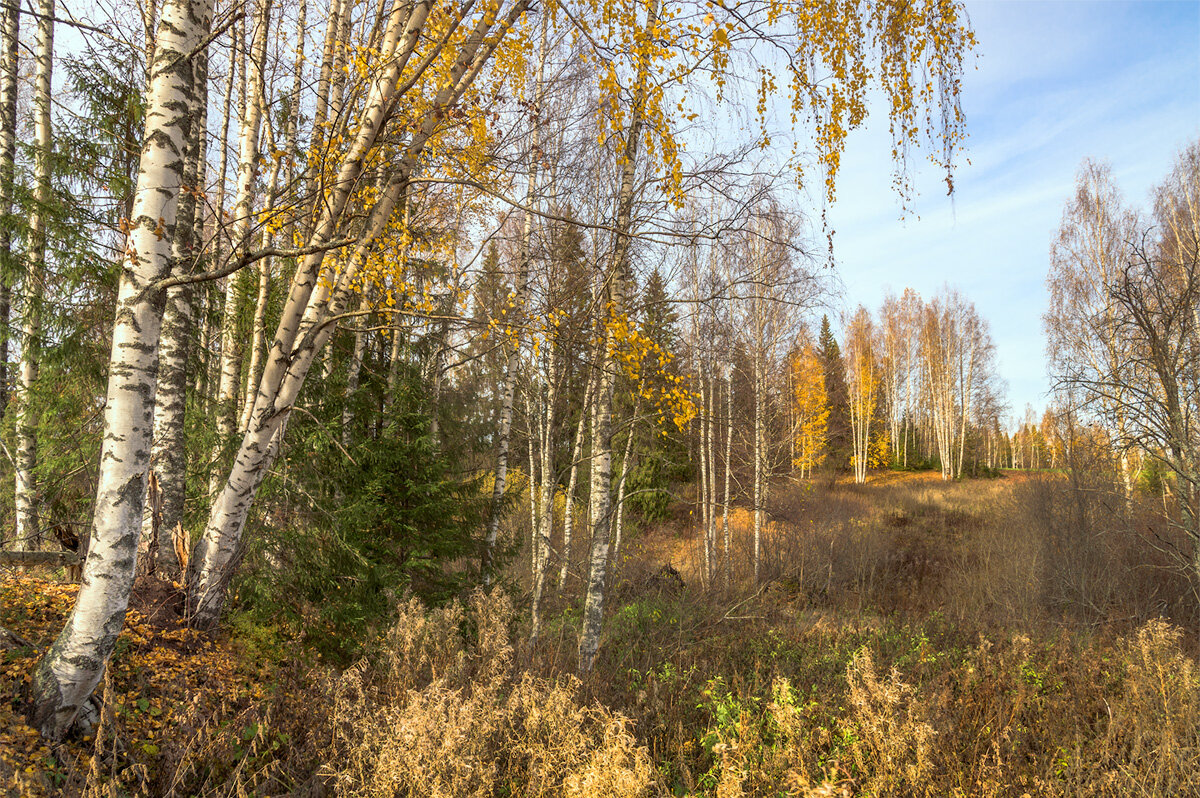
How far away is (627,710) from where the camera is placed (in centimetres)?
431

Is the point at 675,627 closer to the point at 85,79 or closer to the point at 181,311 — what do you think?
the point at 181,311

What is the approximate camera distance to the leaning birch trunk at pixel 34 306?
610cm

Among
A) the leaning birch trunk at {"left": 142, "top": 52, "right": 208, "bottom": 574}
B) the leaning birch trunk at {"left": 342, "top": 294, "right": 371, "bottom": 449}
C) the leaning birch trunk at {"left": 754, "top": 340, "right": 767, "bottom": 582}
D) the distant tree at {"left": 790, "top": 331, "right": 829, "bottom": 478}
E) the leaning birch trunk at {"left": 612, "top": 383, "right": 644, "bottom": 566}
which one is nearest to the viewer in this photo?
the leaning birch trunk at {"left": 142, "top": 52, "right": 208, "bottom": 574}

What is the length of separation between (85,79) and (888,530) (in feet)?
61.6

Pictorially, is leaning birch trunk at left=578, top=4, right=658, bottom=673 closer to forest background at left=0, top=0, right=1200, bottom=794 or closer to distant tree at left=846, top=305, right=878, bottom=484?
forest background at left=0, top=0, right=1200, bottom=794

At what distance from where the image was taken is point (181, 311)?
4.55m

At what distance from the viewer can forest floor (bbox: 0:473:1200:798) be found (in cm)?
268

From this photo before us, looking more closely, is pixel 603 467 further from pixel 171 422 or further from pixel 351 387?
pixel 351 387

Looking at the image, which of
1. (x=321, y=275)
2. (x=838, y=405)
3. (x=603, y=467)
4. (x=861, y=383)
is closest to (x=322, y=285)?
(x=321, y=275)

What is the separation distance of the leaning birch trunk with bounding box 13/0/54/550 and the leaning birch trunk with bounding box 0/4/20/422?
0.56 ft

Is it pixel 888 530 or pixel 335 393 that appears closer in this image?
pixel 335 393

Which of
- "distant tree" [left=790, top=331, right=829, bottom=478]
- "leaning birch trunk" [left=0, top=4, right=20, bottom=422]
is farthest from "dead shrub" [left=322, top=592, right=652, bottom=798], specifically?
"distant tree" [left=790, top=331, right=829, bottom=478]

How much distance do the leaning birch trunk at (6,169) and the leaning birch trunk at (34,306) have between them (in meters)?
0.17

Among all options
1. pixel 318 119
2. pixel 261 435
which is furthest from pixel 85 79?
pixel 261 435
